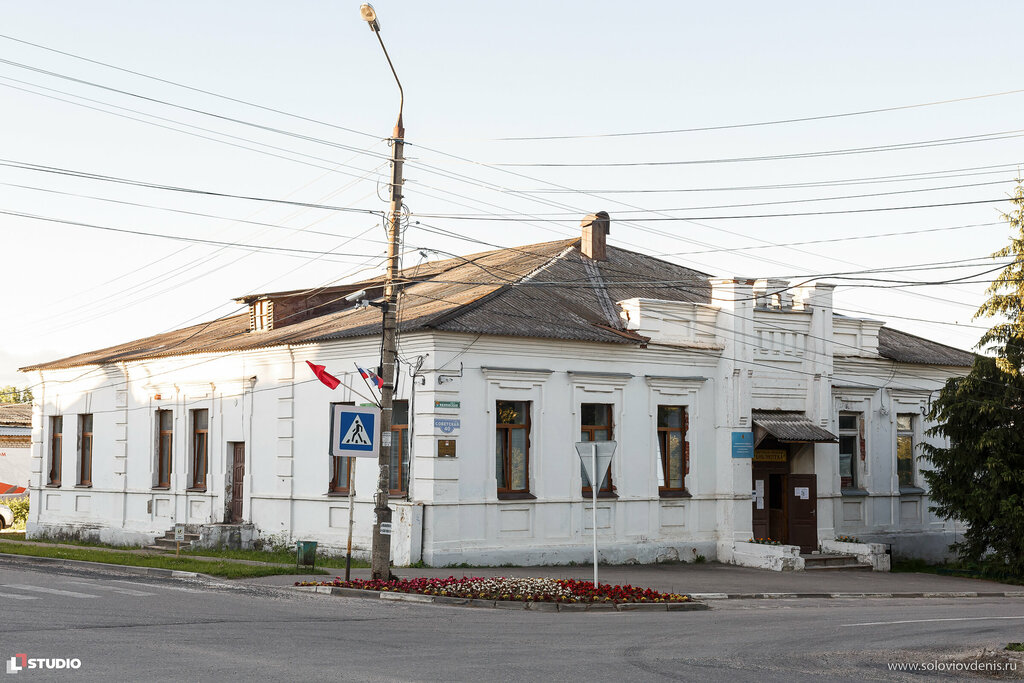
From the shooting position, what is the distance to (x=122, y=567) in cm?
2342

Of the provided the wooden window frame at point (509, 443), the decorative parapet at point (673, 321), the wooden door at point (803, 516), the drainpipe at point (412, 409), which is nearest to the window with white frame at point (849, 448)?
the wooden door at point (803, 516)

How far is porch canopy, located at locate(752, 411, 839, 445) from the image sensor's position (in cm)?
2706

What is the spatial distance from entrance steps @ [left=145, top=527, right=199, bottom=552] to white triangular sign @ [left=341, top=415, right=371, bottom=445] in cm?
1040

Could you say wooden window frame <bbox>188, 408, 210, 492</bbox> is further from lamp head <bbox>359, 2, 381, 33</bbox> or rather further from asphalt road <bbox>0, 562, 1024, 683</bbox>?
lamp head <bbox>359, 2, 381, 33</bbox>

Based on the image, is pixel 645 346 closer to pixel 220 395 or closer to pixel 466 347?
pixel 466 347

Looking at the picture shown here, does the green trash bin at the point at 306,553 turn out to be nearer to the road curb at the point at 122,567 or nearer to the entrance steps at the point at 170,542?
the road curb at the point at 122,567

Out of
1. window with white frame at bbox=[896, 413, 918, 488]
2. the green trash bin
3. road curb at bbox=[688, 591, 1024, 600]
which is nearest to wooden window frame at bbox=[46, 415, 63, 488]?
the green trash bin

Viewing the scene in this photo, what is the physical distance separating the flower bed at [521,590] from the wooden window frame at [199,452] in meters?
11.8

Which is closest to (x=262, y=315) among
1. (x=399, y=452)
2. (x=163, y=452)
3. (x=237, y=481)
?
(x=237, y=481)

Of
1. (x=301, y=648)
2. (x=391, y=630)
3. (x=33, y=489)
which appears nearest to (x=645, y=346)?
(x=391, y=630)

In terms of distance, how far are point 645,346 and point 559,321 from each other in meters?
2.21

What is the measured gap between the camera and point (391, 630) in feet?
46.0

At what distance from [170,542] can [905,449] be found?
66.3ft

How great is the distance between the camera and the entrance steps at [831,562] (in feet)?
87.2
